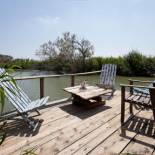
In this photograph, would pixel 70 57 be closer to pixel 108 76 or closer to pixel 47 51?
pixel 47 51

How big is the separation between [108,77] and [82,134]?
136 inches

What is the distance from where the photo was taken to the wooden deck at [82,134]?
2790 millimetres

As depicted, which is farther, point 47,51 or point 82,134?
point 47,51

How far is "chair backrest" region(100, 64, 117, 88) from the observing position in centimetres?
637

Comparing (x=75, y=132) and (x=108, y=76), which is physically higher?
(x=108, y=76)

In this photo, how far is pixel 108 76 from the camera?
6.54m

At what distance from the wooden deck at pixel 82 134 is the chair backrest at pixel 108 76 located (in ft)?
6.34

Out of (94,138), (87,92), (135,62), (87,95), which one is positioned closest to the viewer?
(94,138)

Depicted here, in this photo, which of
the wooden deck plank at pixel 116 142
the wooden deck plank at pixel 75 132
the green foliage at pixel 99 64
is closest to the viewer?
the wooden deck plank at pixel 116 142

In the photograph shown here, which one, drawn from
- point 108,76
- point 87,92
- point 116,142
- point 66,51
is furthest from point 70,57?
point 116,142

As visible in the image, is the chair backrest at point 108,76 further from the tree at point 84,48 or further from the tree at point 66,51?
the tree at point 84,48

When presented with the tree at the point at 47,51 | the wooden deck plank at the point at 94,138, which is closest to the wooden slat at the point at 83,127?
the wooden deck plank at the point at 94,138

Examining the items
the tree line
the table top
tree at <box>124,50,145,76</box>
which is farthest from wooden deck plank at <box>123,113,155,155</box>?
the tree line

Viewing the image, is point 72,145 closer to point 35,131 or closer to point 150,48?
point 35,131
